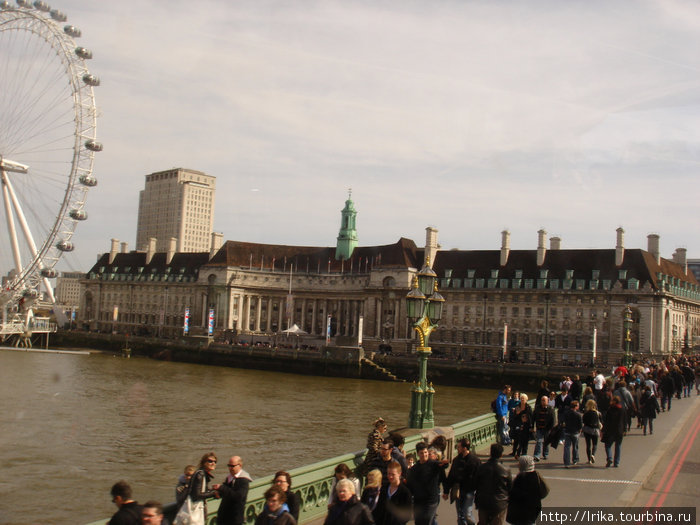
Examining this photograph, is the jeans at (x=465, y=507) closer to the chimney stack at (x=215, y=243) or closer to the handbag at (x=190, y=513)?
the handbag at (x=190, y=513)

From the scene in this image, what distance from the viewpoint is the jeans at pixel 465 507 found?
12281 millimetres

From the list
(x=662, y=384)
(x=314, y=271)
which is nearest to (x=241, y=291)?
(x=314, y=271)

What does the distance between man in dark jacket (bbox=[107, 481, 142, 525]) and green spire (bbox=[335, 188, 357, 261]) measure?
385ft

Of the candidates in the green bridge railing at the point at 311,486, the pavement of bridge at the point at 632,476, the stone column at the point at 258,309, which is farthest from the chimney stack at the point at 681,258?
the green bridge railing at the point at 311,486

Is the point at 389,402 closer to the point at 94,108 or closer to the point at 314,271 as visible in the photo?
the point at 94,108

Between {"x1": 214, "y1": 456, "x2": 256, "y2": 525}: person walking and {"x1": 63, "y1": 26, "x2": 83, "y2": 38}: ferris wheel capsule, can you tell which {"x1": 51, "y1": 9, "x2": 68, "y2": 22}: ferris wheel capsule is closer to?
{"x1": 63, "y1": 26, "x2": 83, "y2": 38}: ferris wheel capsule

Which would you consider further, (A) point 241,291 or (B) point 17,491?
(A) point 241,291

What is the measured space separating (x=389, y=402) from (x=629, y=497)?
41.6m

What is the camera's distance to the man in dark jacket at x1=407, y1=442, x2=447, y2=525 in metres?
11.4

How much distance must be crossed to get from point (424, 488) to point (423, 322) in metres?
8.82

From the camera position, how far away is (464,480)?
12.1m

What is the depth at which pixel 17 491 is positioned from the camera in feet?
78.2

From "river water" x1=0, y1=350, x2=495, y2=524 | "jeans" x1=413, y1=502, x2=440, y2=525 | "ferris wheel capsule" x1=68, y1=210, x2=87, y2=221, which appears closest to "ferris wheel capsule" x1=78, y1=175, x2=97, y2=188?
"ferris wheel capsule" x1=68, y1=210, x2=87, y2=221

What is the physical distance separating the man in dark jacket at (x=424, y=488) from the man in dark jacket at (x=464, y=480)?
0.59 metres
